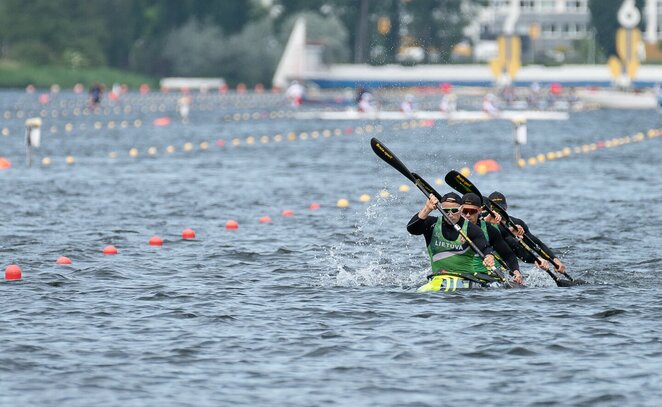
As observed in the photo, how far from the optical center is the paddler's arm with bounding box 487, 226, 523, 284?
20750 millimetres

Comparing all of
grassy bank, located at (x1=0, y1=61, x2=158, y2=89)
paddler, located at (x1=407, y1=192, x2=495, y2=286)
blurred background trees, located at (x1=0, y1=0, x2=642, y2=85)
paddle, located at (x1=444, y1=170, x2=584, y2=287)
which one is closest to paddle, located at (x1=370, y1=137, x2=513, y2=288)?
paddler, located at (x1=407, y1=192, x2=495, y2=286)

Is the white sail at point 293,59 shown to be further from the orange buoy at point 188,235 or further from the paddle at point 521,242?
the paddle at point 521,242

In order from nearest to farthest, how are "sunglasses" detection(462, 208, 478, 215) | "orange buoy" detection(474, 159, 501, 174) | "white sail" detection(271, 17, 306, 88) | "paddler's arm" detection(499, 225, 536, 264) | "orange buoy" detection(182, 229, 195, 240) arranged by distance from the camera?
"sunglasses" detection(462, 208, 478, 215), "paddler's arm" detection(499, 225, 536, 264), "orange buoy" detection(182, 229, 195, 240), "orange buoy" detection(474, 159, 501, 174), "white sail" detection(271, 17, 306, 88)

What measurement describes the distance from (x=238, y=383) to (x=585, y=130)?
5889 cm

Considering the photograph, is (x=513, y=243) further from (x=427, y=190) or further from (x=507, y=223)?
(x=427, y=190)

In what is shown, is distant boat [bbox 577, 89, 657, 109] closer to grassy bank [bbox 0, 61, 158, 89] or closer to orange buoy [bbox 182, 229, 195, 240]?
grassy bank [bbox 0, 61, 158, 89]

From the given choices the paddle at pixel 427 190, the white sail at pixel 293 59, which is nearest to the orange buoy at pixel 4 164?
the paddle at pixel 427 190

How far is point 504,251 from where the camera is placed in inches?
821

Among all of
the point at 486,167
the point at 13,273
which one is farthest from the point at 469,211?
the point at 486,167

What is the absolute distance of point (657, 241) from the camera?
27.1 meters

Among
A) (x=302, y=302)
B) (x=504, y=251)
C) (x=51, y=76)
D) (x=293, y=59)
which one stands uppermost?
(x=293, y=59)

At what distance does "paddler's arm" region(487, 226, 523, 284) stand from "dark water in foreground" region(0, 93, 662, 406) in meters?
0.33

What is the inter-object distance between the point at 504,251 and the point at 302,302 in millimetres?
2921

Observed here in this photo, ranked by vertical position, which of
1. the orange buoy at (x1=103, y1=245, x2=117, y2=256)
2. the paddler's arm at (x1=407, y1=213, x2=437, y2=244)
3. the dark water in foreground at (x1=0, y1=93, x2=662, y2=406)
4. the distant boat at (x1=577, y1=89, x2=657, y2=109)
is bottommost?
the dark water in foreground at (x1=0, y1=93, x2=662, y2=406)
